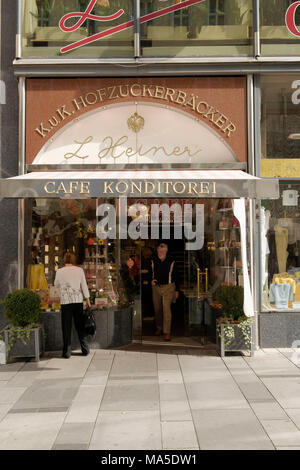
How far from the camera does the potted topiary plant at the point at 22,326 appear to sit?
9.01 meters

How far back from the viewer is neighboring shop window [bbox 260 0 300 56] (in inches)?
395

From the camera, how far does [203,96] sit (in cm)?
1016

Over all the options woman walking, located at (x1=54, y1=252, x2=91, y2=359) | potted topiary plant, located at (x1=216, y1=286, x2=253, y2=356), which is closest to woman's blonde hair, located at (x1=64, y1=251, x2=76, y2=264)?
woman walking, located at (x1=54, y1=252, x2=91, y2=359)

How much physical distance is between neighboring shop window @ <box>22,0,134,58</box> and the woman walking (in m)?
4.03

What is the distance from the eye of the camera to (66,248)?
10.4 metres

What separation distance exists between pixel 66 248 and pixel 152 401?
4390 millimetres

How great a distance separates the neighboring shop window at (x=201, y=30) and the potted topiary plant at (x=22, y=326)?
16.2ft
